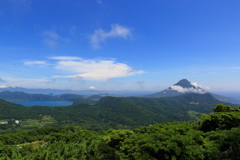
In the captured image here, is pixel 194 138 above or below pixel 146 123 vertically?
above

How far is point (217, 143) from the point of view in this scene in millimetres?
11195

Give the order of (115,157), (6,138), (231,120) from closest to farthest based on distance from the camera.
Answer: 1. (115,157)
2. (231,120)
3. (6,138)

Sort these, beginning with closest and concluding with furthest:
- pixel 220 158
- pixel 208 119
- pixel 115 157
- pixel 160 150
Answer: pixel 220 158, pixel 160 150, pixel 115 157, pixel 208 119

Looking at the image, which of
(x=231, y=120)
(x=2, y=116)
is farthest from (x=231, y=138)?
(x=2, y=116)

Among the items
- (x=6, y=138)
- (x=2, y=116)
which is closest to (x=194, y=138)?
(x=6, y=138)

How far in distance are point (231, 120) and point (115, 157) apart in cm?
1698

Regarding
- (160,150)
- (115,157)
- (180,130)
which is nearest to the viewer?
(160,150)

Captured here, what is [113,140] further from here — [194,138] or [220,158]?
[220,158]

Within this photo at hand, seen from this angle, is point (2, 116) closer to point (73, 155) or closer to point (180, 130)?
point (73, 155)

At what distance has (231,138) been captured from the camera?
10656mm

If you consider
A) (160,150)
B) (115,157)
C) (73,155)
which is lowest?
(73,155)

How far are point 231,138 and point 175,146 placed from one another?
522 cm

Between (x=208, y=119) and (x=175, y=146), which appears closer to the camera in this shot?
(x=175, y=146)

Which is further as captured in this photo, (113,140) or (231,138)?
(113,140)
